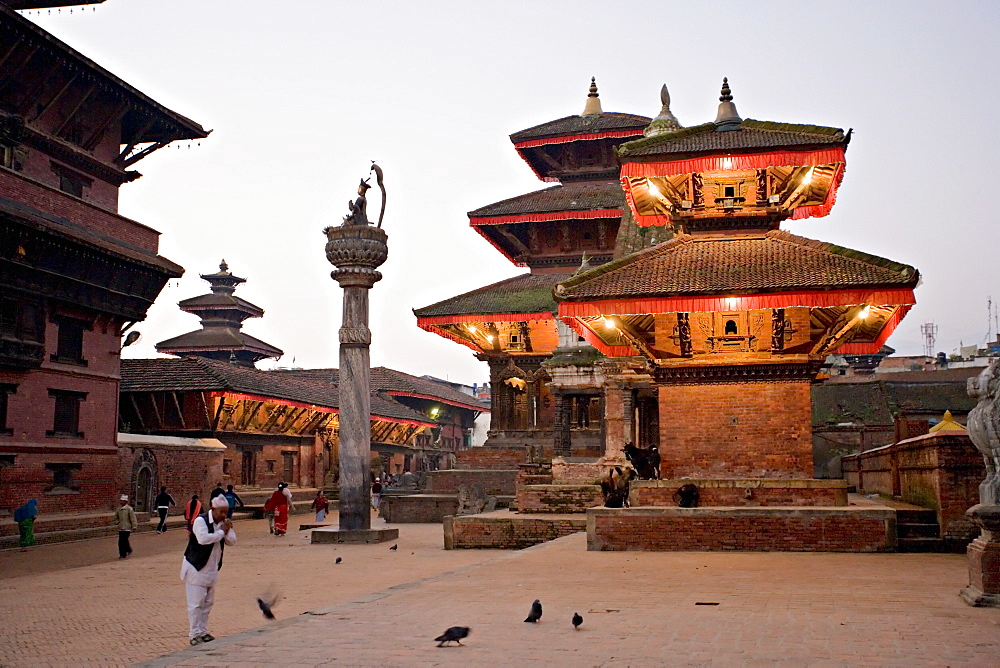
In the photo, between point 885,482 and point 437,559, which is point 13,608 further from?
point 885,482

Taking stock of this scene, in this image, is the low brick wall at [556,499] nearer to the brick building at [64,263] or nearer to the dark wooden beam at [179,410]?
the brick building at [64,263]

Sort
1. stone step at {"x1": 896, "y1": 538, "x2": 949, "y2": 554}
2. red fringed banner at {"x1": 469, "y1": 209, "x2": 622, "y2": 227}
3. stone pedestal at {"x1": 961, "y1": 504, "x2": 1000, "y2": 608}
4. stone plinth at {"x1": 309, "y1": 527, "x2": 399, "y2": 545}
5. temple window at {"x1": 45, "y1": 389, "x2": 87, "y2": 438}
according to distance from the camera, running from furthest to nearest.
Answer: red fringed banner at {"x1": 469, "y1": 209, "x2": 622, "y2": 227} < temple window at {"x1": 45, "y1": 389, "x2": 87, "y2": 438} < stone plinth at {"x1": 309, "y1": 527, "x2": 399, "y2": 545} < stone step at {"x1": 896, "y1": 538, "x2": 949, "y2": 554} < stone pedestal at {"x1": 961, "y1": 504, "x2": 1000, "y2": 608}

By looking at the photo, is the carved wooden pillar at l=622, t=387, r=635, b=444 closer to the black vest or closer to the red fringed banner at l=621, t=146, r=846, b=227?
the red fringed banner at l=621, t=146, r=846, b=227

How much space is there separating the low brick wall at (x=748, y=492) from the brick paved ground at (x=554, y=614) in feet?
6.37

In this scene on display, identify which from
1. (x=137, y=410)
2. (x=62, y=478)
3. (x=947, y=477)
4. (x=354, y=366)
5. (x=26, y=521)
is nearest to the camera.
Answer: (x=947, y=477)

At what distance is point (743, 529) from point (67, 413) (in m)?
20.1

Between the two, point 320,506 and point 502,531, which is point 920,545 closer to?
point 502,531

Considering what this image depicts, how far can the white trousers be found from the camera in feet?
29.1

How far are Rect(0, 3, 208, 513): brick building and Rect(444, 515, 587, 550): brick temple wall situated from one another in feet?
40.7

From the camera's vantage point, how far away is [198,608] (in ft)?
29.5

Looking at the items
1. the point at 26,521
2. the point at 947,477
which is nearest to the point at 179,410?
the point at 26,521

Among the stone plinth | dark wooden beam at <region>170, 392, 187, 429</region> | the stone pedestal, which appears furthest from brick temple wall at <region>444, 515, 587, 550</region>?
dark wooden beam at <region>170, 392, 187, 429</region>

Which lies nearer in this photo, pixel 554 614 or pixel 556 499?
pixel 554 614

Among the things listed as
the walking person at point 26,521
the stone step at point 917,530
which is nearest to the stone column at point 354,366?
the walking person at point 26,521
